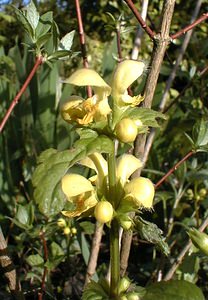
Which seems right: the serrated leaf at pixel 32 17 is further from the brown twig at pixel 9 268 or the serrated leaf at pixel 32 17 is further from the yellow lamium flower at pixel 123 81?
the brown twig at pixel 9 268

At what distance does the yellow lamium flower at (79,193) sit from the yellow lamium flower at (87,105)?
0.30 feet

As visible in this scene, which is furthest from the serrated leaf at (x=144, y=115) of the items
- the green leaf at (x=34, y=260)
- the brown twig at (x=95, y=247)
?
the green leaf at (x=34, y=260)

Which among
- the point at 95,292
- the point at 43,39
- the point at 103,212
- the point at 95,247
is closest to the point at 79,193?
the point at 103,212

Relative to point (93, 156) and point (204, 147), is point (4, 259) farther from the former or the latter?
point (204, 147)

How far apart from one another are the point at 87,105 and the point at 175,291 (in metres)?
0.32

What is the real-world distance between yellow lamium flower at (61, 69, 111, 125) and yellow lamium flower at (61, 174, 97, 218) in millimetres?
92

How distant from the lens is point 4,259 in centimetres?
102

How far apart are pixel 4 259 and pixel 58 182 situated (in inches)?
15.6

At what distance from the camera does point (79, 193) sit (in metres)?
0.75

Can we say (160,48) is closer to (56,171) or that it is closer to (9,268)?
(56,171)

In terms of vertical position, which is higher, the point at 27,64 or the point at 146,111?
the point at 146,111

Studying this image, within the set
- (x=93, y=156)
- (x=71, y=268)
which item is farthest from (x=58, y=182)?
(x=71, y=268)

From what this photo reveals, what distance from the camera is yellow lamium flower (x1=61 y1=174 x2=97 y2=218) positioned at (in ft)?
2.45

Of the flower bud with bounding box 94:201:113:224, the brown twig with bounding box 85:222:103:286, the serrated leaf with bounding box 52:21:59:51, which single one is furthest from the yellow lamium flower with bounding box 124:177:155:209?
the brown twig with bounding box 85:222:103:286
